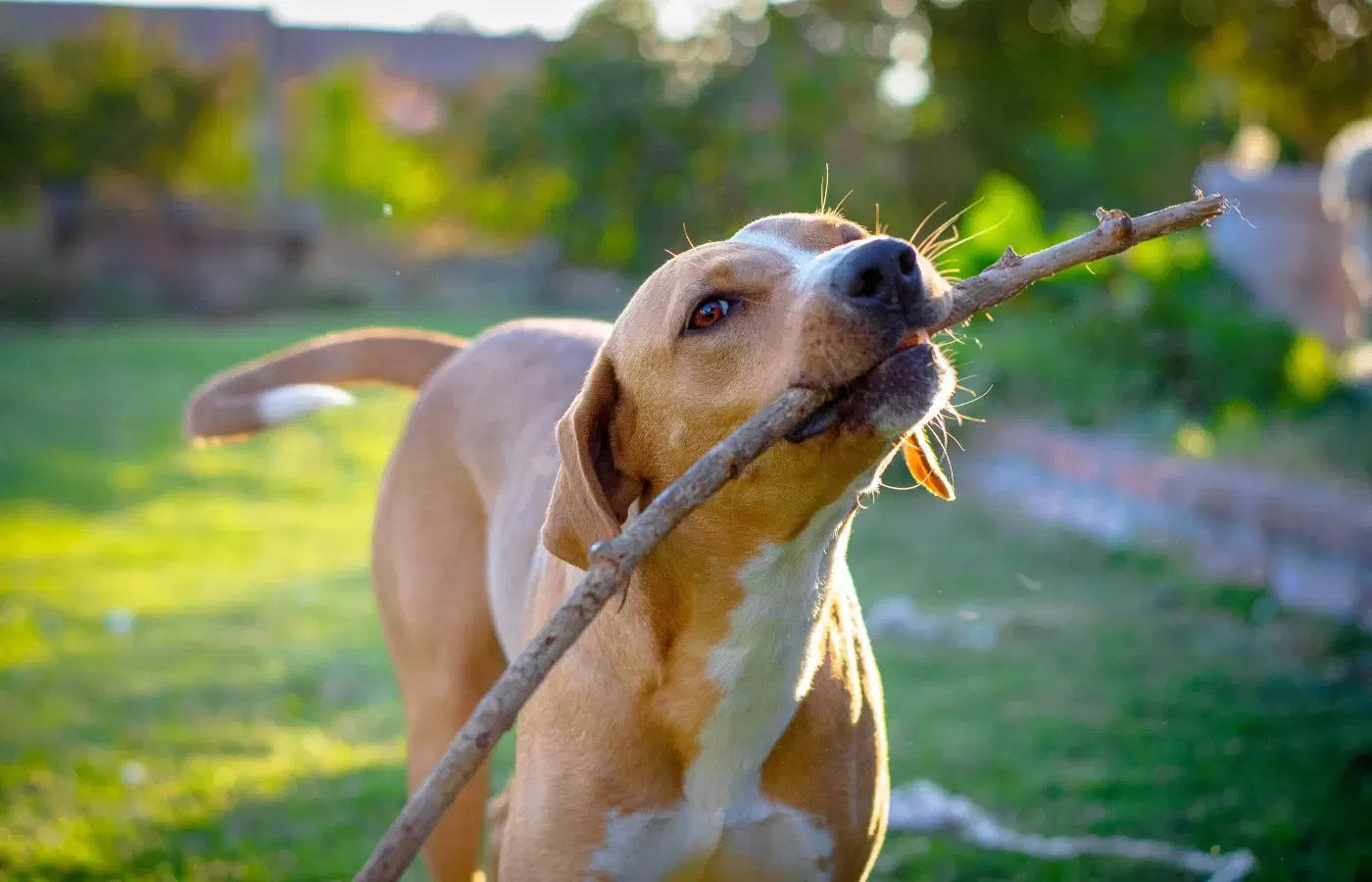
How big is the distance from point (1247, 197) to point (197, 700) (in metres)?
12.0

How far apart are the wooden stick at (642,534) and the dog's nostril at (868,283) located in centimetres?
20

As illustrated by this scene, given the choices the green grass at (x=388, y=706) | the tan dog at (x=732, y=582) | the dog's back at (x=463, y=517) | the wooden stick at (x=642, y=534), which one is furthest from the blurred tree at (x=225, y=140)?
the wooden stick at (x=642, y=534)

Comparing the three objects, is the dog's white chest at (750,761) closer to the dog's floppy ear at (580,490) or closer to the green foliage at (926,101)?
the dog's floppy ear at (580,490)

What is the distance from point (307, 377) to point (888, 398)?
2.75 metres

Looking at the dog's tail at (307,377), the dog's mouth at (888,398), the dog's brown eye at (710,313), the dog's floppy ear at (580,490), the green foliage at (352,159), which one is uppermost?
the dog's brown eye at (710,313)

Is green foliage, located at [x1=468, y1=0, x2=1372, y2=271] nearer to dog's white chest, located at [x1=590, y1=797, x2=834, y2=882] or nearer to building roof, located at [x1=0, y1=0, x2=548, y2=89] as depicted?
building roof, located at [x1=0, y1=0, x2=548, y2=89]

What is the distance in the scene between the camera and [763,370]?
274 centimetres

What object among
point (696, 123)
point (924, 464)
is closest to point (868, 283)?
point (924, 464)

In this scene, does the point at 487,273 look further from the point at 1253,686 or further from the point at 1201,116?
the point at 1253,686

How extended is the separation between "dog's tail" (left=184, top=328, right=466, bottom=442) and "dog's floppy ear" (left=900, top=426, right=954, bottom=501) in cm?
205

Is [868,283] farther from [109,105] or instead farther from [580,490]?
[109,105]

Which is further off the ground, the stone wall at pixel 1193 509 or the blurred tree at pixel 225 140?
the stone wall at pixel 1193 509

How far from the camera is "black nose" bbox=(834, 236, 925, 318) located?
2.57m

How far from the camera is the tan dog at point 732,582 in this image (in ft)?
8.73
